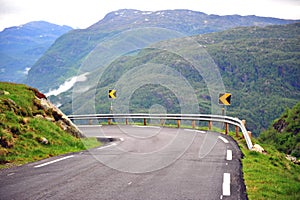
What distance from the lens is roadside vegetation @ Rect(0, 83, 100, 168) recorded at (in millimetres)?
12602

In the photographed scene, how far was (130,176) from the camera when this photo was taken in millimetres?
9430

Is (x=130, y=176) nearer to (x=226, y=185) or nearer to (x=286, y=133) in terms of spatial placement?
(x=226, y=185)

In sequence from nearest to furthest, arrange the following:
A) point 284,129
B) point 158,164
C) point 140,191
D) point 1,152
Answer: point 140,191 < point 158,164 < point 1,152 < point 284,129

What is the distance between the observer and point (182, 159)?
1219cm

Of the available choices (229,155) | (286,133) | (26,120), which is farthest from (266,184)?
(286,133)

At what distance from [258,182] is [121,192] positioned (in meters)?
3.57

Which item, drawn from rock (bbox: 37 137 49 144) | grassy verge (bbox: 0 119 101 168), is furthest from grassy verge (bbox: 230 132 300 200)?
rock (bbox: 37 137 49 144)

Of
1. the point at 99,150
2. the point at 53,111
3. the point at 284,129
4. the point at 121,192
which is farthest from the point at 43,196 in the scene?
the point at 284,129

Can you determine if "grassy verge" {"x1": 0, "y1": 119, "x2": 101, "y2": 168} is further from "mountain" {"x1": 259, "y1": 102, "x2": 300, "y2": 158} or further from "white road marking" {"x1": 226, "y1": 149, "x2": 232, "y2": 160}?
"mountain" {"x1": 259, "y1": 102, "x2": 300, "y2": 158}

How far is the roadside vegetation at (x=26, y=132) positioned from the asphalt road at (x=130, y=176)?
3.45 feet

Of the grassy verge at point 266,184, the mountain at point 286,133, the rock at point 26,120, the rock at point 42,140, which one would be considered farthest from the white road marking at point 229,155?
the mountain at point 286,133

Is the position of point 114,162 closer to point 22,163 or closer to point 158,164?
point 158,164

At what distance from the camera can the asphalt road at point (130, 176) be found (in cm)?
765

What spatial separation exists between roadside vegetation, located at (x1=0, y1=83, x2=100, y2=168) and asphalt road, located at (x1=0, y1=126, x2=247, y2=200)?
3.45ft
